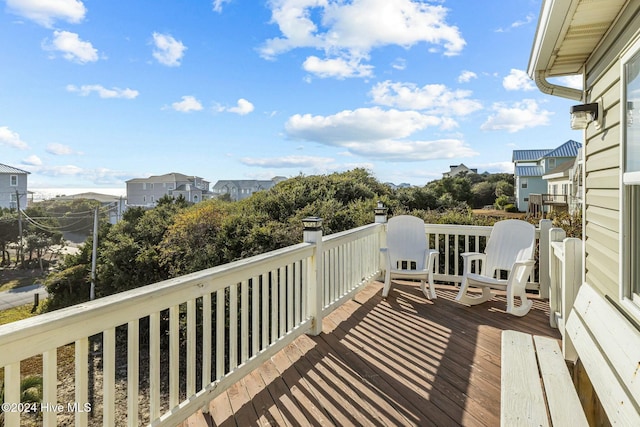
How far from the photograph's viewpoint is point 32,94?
655 inches

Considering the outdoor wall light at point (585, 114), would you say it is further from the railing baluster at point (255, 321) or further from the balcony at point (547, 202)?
the balcony at point (547, 202)

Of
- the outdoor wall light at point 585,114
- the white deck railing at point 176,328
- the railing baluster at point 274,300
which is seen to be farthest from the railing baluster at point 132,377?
the outdoor wall light at point 585,114

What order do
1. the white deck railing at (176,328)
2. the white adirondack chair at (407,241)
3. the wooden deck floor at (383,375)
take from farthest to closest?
1. the white adirondack chair at (407,241)
2. the wooden deck floor at (383,375)
3. the white deck railing at (176,328)

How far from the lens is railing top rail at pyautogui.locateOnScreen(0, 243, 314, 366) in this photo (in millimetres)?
1194

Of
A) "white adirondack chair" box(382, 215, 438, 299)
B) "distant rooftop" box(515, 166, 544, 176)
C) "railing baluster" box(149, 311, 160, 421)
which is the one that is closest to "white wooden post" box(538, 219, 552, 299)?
"white adirondack chair" box(382, 215, 438, 299)

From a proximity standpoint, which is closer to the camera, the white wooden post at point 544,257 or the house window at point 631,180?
the house window at point 631,180

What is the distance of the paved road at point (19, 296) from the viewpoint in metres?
14.6

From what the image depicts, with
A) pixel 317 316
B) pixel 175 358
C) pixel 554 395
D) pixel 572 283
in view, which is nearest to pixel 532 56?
pixel 572 283

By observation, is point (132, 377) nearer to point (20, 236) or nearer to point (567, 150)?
point (20, 236)

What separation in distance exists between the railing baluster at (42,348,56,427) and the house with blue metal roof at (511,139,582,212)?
26900 mm

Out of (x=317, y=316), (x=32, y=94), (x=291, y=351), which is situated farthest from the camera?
(x=32, y=94)

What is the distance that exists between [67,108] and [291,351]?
2218 cm

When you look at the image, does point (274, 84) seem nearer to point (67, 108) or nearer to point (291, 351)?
point (291, 351)

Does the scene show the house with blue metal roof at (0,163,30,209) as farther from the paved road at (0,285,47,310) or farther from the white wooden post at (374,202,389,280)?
the white wooden post at (374,202,389,280)
